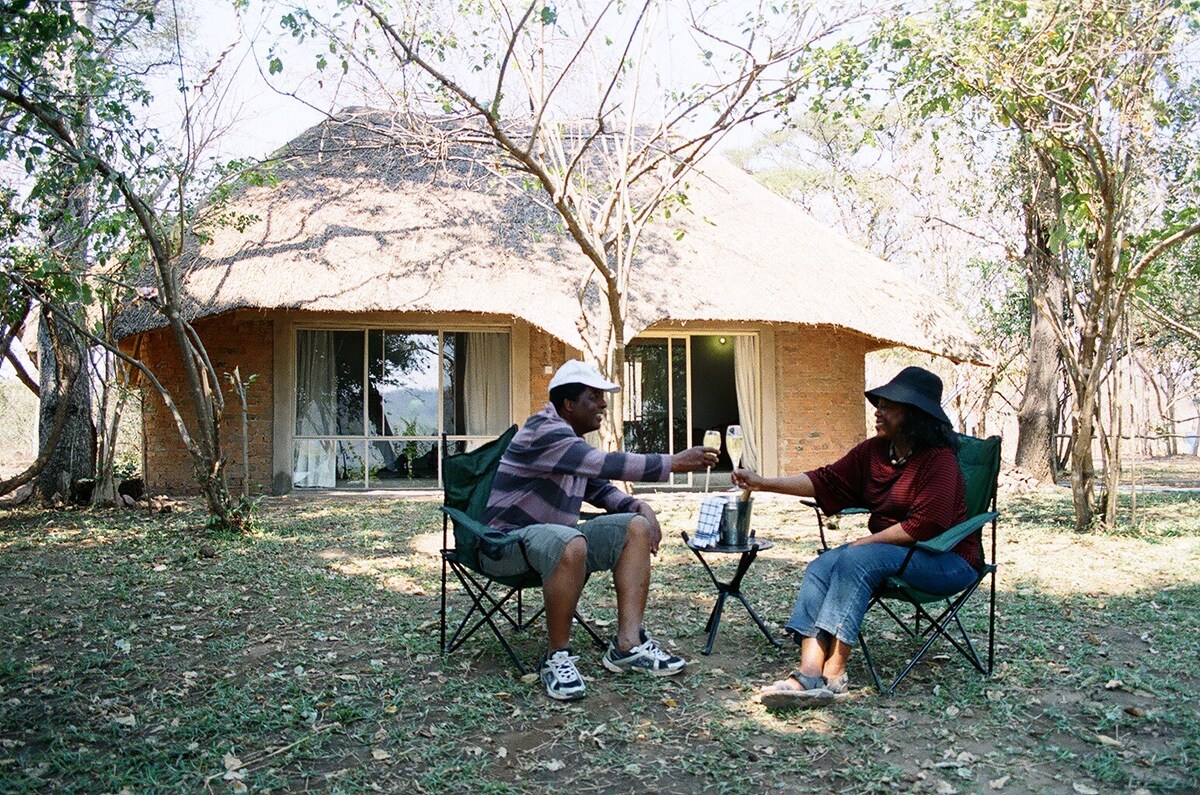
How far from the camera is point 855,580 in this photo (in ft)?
9.73

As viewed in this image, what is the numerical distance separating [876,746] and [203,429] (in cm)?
493

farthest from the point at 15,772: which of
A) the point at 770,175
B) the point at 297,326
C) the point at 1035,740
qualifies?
the point at 770,175

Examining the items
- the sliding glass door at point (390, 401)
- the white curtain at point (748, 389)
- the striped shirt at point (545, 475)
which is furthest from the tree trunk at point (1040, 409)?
the striped shirt at point (545, 475)

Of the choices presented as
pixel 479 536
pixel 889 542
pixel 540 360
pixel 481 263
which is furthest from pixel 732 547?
pixel 540 360

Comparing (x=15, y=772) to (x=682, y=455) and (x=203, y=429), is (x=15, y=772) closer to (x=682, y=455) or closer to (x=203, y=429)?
(x=682, y=455)

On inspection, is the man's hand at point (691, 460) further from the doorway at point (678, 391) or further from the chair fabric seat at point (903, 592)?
the doorway at point (678, 391)

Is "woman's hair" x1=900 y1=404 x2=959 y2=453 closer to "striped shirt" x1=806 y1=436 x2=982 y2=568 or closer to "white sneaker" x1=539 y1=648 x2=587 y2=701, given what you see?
"striped shirt" x1=806 y1=436 x2=982 y2=568

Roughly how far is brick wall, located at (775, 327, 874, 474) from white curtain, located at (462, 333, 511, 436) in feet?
10.00

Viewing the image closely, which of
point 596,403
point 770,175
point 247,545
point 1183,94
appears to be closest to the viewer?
point 596,403

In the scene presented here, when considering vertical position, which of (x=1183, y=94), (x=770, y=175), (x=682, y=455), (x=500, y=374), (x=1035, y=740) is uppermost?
(x=770, y=175)

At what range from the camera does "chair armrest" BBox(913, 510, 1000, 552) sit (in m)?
2.91

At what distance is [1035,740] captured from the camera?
2637 mm

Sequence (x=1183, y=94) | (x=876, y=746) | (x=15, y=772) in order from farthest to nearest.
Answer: (x=1183, y=94), (x=876, y=746), (x=15, y=772)

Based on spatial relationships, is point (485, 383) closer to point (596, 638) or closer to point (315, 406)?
point (315, 406)
